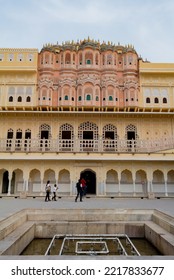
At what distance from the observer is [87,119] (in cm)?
2094

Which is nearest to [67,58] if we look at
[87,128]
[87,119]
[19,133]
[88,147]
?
[87,119]

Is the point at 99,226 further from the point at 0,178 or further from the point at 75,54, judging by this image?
the point at 75,54

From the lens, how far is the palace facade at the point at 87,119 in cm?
1805

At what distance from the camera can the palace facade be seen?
1805 cm

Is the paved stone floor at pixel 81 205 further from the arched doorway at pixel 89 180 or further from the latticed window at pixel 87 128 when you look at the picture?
the latticed window at pixel 87 128

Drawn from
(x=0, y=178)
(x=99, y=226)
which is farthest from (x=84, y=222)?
(x=0, y=178)

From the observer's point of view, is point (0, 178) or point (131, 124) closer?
point (0, 178)

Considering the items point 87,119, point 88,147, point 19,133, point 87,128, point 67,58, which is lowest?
point 88,147

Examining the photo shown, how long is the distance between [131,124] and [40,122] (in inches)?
320

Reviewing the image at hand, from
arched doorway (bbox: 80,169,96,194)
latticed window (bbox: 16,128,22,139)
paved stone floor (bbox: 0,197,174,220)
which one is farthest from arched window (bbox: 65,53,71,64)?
paved stone floor (bbox: 0,197,174,220)

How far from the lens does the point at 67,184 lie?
19.1 meters

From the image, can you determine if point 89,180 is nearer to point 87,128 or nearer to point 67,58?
point 87,128

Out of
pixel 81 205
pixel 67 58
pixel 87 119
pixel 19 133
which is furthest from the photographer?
pixel 67 58

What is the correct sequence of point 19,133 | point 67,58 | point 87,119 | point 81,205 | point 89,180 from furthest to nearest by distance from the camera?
point 67,58, point 19,133, point 89,180, point 87,119, point 81,205
